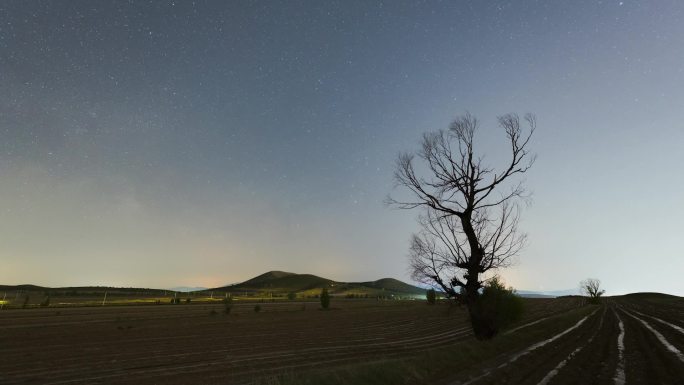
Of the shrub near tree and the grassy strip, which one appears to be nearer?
the grassy strip

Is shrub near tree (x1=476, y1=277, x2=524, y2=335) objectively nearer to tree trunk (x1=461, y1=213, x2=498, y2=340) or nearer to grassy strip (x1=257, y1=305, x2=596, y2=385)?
tree trunk (x1=461, y1=213, x2=498, y2=340)

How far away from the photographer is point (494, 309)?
20641 mm

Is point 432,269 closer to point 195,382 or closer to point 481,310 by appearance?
point 481,310

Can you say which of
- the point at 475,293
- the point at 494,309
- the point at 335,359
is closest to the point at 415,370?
the point at 335,359

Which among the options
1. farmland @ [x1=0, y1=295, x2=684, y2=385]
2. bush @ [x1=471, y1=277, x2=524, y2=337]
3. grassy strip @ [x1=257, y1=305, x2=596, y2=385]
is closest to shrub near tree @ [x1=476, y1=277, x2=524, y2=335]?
bush @ [x1=471, y1=277, x2=524, y2=337]

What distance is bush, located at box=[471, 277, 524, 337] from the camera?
20469mm

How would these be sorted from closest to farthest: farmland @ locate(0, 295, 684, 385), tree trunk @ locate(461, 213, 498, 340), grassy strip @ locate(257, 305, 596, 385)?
1. grassy strip @ locate(257, 305, 596, 385)
2. farmland @ locate(0, 295, 684, 385)
3. tree trunk @ locate(461, 213, 498, 340)

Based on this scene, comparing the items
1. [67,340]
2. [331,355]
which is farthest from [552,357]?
[67,340]

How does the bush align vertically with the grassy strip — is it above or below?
above

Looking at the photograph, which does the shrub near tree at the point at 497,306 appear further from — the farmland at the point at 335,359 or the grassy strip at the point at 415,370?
the grassy strip at the point at 415,370

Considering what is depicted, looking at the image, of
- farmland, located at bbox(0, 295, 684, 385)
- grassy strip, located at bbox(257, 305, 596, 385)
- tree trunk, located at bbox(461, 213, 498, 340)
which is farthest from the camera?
tree trunk, located at bbox(461, 213, 498, 340)

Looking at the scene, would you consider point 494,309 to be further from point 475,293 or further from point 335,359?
point 335,359

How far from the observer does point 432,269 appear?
20797mm

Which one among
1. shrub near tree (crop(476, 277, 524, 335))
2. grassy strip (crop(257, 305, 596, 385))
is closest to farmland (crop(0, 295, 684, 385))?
grassy strip (crop(257, 305, 596, 385))
